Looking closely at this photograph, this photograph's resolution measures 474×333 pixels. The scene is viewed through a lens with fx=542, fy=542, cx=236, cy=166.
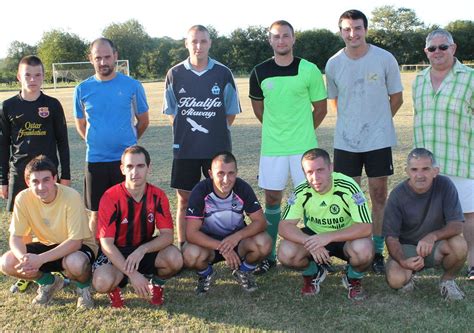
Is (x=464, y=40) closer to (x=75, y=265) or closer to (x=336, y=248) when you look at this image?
(x=336, y=248)

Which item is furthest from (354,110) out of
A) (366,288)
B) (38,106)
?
(38,106)

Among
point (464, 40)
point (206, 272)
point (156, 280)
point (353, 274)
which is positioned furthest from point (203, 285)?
point (464, 40)

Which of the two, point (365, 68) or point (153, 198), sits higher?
point (365, 68)

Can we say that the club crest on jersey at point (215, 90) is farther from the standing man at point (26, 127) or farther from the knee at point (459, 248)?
the knee at point (459, 248)

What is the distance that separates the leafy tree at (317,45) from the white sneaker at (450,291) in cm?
6184

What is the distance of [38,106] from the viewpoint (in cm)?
463

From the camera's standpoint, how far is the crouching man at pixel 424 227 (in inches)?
159

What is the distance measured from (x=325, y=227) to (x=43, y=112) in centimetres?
256

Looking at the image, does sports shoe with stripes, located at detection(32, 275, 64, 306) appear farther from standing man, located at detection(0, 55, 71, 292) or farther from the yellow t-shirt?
standing man, located at detection(0, 55, 71, 292)

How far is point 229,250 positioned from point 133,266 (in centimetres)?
76

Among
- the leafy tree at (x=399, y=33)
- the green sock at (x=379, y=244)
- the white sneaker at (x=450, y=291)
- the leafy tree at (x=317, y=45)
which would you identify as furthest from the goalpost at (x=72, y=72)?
the white sneaker at (x=450, y=291)

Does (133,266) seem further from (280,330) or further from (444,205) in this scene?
(444,205)

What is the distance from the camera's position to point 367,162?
16.3 feet

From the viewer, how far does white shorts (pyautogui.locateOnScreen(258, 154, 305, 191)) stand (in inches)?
192
